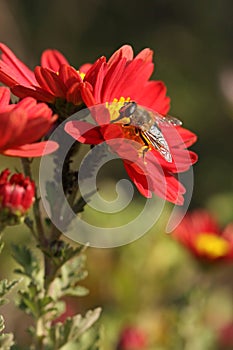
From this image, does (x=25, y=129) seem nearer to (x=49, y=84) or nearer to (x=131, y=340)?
(x=49, y=84)

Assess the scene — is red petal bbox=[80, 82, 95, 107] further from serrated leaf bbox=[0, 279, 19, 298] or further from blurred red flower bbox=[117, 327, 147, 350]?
blurred red flower bbox=[117, 327, 147, 350]

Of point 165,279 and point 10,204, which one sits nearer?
point 10,204

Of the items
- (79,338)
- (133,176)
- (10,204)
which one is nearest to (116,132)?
(133,176)

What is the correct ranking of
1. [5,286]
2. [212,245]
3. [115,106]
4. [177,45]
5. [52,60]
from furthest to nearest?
[177,45], [212,245], [52,60], [115,106], [5,286]

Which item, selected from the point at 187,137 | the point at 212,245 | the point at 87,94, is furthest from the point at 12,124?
the point at 212,245

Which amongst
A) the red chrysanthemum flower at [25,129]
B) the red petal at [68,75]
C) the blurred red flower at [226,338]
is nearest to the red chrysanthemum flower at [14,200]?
the red chrysanthemum flower at [25,129]

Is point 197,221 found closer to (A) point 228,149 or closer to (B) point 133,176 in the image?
(B) point 133,176
